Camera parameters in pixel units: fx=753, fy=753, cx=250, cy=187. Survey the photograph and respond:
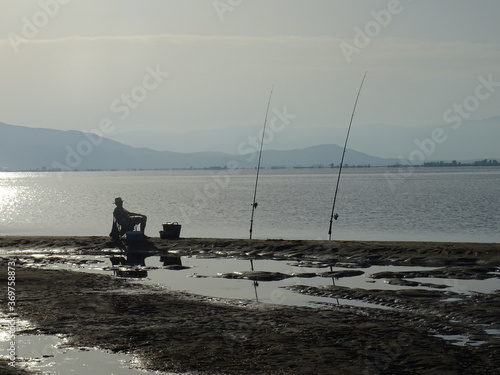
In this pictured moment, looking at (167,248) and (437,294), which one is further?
(167,248)

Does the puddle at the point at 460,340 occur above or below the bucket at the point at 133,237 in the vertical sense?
below

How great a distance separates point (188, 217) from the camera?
56781 mm

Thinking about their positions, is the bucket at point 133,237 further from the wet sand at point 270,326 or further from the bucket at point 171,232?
the wet sand at point 270,326

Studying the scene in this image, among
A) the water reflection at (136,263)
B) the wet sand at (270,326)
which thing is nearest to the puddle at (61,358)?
the wet sand at (270,326)

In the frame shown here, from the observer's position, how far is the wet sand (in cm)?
1173

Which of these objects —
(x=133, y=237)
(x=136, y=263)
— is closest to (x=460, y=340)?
(x=136, y=263)

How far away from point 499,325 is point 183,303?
677 centimetres

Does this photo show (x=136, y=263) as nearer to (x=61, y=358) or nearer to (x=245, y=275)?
(x=245, y=275)

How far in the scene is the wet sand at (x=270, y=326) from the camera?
1173 centimetres

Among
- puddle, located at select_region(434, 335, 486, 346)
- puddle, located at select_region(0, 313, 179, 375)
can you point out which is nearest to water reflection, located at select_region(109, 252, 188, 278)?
puddle, located at select_region(0, 313, 179, 375)

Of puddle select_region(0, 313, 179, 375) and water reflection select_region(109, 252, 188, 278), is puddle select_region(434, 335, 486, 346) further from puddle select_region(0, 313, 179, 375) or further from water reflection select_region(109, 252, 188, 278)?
water reflection select_region(109, 252, 188, 278)

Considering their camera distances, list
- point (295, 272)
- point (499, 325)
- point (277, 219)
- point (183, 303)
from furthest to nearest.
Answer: point (277, 219)
point (295, 272)
point (183, 303)
point (499, 325)

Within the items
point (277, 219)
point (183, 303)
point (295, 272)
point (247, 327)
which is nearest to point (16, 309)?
point (183, 303)

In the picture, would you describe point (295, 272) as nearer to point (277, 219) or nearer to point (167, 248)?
point (167, 248)
